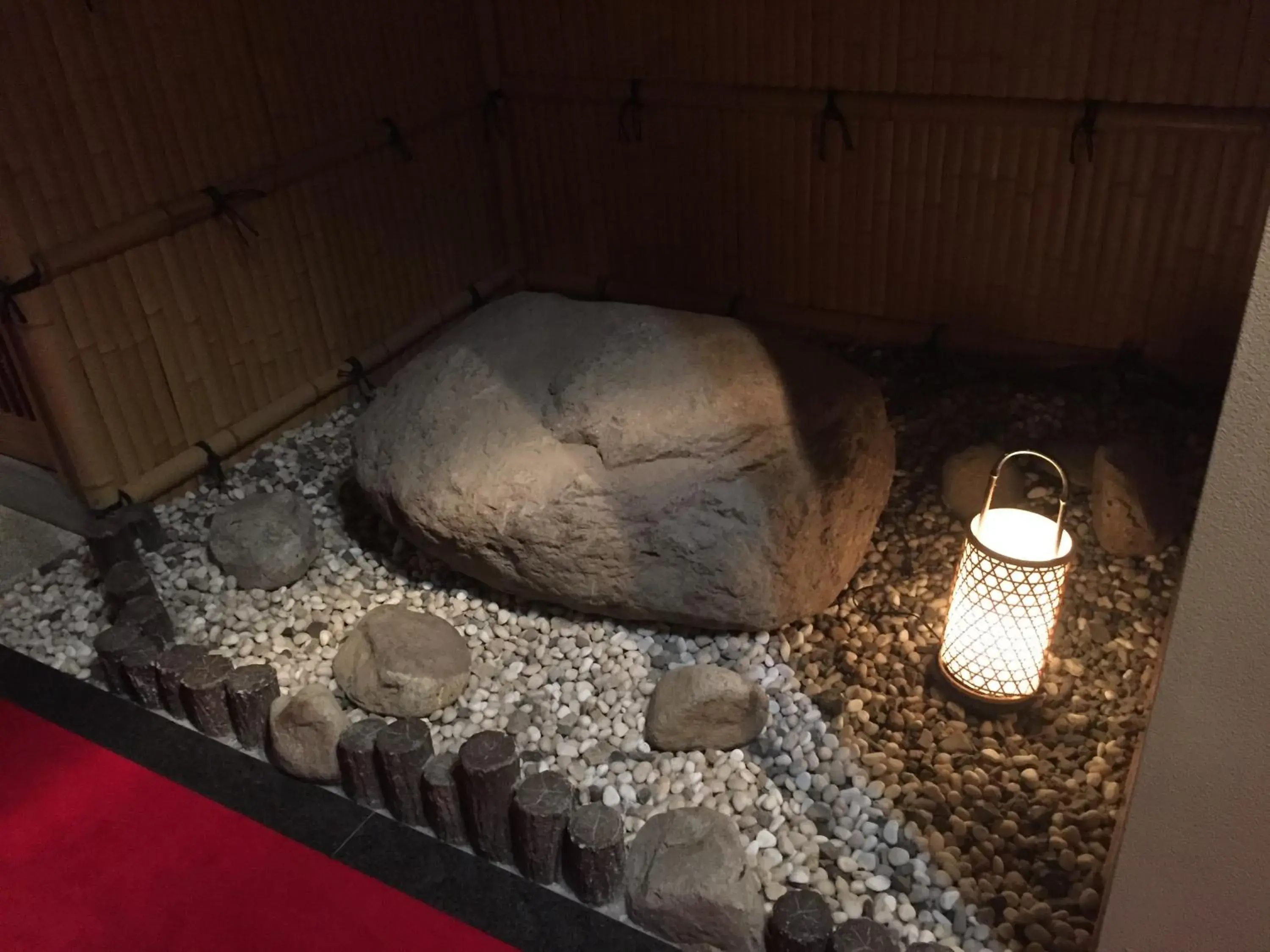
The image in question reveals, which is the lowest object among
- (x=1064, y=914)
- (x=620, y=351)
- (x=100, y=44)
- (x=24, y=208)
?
(x=1064, y=914)

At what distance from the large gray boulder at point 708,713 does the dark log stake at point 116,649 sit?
1.33 meters

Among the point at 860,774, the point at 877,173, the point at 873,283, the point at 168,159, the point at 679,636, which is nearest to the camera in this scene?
the point at 860,774

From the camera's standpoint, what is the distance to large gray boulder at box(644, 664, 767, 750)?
226 cm

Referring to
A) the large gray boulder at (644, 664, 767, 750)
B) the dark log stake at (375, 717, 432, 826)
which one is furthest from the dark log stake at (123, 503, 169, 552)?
the large gray boulder at (644, 664, 767, 750)

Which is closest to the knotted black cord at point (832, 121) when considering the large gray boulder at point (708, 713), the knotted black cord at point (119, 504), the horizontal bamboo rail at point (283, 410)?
the horizontal bamboo rail at point (283, 410)

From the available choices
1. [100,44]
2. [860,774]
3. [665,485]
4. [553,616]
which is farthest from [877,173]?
[100,44]

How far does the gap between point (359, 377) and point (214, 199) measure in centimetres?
85

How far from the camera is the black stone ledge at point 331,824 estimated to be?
1.98 m

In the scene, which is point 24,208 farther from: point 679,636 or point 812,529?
point 812,529

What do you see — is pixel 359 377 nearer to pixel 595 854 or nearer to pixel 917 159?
pixel 917 159

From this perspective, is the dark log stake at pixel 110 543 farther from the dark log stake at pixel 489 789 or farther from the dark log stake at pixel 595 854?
the dark log stake at pixel 595 854

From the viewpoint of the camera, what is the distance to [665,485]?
2.43 meters

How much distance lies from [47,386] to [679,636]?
1.92 m

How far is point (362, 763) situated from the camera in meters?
2.20
